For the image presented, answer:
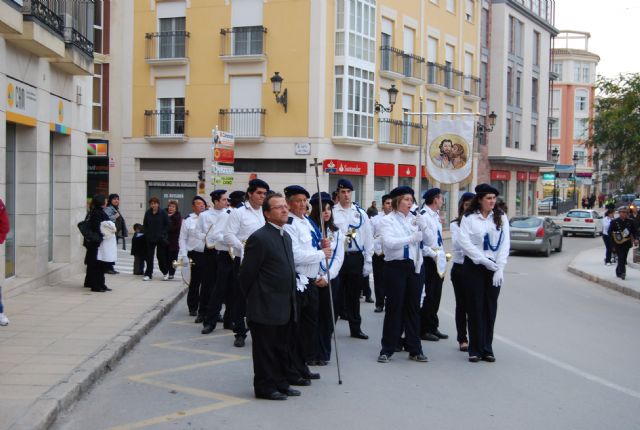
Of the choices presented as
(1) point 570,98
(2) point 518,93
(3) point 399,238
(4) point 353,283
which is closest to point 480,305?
(3) point 399,238

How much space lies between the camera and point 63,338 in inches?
355

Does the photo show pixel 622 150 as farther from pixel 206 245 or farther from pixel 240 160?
pixel 240 160

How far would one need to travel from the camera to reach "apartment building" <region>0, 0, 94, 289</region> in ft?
39.9

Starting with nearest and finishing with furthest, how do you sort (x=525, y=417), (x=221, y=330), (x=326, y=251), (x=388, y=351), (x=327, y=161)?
(x=525, y=417), (x=326, y=251), (x=388, y=351), (x=221, y=330), (x=327, y=161)

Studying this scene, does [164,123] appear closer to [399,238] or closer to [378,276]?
[378,276]

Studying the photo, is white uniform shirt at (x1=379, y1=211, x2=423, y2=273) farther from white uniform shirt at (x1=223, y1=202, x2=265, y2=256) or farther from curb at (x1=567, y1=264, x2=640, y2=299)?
curb at (x1=567, y1=264, x2=640, y2=299)

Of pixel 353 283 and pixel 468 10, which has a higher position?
pixel 468 10

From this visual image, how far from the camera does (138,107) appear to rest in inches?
1275

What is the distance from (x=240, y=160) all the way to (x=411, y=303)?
23.6 meters

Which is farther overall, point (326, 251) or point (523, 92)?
point (523, 92)

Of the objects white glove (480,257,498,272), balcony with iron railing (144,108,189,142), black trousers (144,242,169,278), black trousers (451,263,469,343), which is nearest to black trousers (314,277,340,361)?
black trousers (451,263,469,343)

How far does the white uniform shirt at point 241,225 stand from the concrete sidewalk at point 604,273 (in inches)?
377

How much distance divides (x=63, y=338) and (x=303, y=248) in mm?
3467

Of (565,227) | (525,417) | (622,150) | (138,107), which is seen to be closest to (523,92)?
(565,227)
